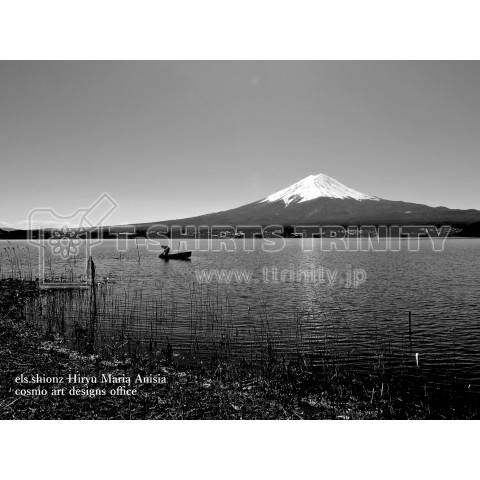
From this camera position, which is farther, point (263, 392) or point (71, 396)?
point (263, 392)

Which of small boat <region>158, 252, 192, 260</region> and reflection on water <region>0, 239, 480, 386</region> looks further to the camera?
small boat <region>158, 252, 192, 260</region>

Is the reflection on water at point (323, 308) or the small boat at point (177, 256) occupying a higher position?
the small boat at point (177, 256)

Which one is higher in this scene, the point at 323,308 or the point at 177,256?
the point at 177,256

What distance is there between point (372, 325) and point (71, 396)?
14.2 m

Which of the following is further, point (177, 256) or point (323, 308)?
point (177, 256)

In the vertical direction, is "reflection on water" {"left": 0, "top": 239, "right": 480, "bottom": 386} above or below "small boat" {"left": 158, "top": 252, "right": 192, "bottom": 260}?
below

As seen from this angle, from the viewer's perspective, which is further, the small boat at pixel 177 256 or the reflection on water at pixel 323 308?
the small boat at pixel 177 256
